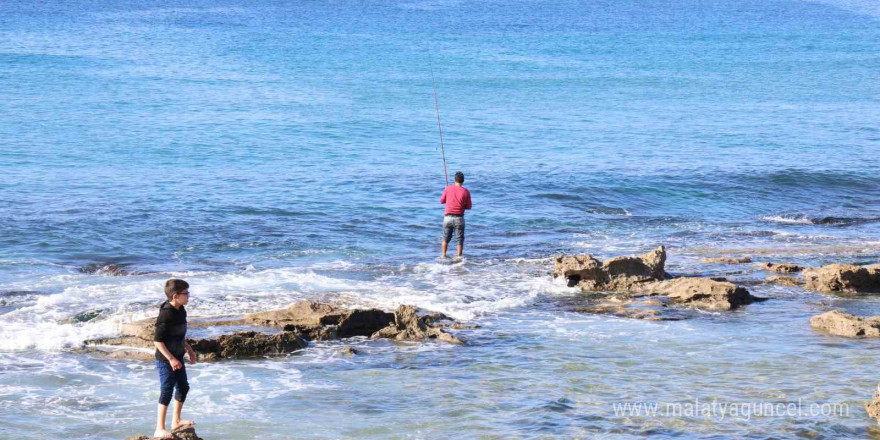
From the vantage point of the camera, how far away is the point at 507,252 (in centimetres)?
1628

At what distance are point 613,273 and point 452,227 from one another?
10.7 ft

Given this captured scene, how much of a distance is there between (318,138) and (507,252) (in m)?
14.3

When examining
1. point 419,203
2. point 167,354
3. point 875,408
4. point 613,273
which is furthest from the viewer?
point 419,203

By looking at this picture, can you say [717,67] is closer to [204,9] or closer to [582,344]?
[204,9]

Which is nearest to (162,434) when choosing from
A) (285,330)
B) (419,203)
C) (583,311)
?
(285,330)

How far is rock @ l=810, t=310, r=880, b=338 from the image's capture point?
10578 mm

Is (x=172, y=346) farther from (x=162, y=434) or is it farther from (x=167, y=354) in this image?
(x=162, y=434)

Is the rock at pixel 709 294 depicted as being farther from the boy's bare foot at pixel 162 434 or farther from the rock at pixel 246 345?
the boy's bare foot at pixel 162 434

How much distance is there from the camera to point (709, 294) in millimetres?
12156

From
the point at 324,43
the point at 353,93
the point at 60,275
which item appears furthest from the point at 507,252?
the point at 324,43

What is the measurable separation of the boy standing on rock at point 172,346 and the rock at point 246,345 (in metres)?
2.50

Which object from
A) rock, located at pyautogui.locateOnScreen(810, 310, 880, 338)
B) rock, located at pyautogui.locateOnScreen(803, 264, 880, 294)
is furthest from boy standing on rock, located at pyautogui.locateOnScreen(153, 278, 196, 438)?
rock, located at pyautogui.locateOnScreen(803, 264, 880, 294)

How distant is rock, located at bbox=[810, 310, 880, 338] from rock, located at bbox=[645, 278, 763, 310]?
3.76ft

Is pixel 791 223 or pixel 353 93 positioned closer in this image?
pixel 791 223
